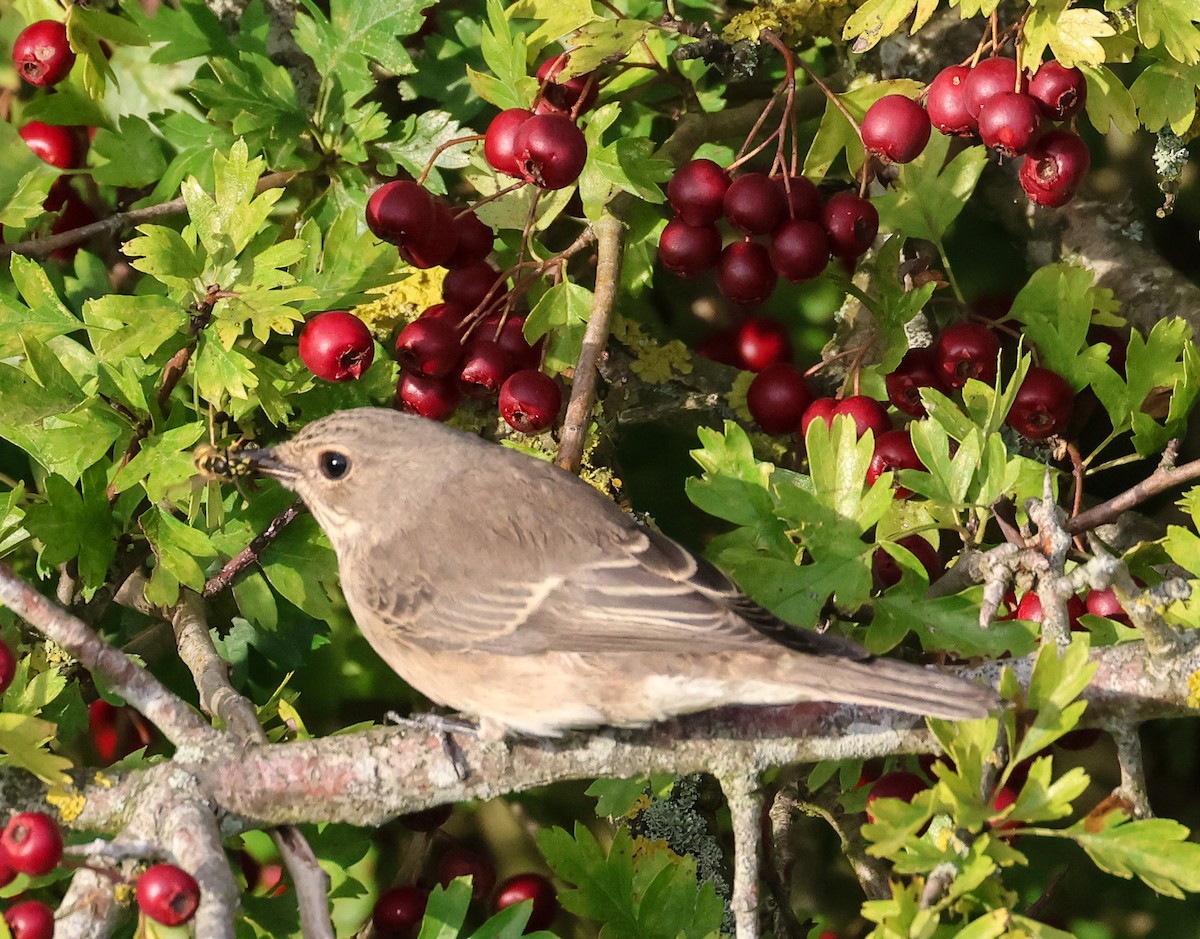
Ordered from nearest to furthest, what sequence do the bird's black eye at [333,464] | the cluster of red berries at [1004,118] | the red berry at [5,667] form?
the red berry at [5,667] → the cluster of red berries at [1004,118] → the bird's black eye at [333,464]

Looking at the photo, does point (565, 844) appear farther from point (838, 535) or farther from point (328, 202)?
point (328, 202)

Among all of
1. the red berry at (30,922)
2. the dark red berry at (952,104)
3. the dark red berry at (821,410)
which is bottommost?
the red berry at (30,922)

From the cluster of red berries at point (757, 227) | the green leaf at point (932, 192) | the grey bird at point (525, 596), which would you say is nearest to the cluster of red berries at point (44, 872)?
the grey bird at point (525, 596)

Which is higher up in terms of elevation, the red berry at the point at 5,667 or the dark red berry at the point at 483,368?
the dark red berry at the point at 483,368

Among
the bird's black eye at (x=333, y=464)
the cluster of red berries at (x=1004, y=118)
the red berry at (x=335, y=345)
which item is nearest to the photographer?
the cluster of red berries at (x=1004, y=118)

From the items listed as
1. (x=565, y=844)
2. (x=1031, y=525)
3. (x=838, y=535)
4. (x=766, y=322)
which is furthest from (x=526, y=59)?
(x=565, y=844)

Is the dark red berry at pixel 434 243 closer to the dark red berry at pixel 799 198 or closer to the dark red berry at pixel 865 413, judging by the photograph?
the dark red berry at pixel 799 198

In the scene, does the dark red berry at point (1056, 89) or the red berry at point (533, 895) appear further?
the red berry at point (533, 895)
